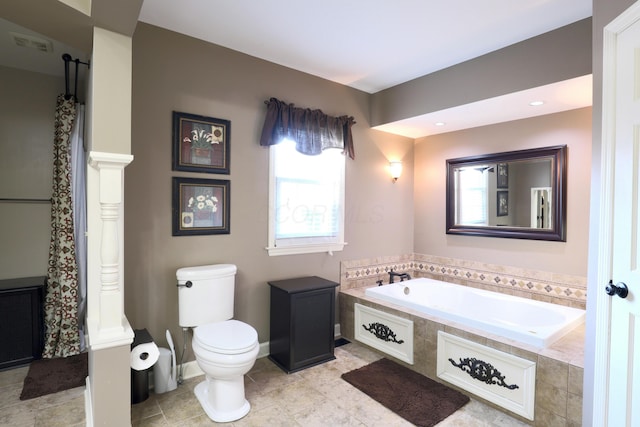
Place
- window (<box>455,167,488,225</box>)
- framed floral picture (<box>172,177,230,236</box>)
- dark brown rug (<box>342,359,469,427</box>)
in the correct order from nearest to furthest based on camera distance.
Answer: dark brown rug (<box>342,359,469,427</box>), framed floral picture (<box>172,177,230,236</box>), window (<box>455,167,488,225</box>)

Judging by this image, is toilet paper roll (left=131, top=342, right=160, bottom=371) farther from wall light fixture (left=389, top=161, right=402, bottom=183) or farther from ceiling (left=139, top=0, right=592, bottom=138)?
wall light fixture (left=389, top=161, right=402, bottom=183)

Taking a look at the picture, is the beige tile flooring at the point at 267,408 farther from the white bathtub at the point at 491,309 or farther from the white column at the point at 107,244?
the white column at the point at 107,244

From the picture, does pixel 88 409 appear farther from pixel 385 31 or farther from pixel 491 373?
pixel 385 31

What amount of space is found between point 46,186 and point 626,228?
4.19 metres

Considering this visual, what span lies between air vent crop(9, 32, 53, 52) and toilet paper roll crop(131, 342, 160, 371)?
2.30 metres

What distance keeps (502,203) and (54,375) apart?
425 centimetres

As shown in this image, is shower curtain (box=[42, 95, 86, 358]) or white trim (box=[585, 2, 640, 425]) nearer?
white trim (box=[585, 2, 640, 425])

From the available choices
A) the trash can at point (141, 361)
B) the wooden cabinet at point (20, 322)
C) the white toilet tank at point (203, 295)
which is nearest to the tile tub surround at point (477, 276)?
the white toilet tank at point (203, 295)

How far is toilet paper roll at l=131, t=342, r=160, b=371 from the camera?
207 cm

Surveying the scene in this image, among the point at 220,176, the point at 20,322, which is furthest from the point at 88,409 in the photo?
the point at 220,176

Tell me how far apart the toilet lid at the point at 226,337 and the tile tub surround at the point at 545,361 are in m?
1.36

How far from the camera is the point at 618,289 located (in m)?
1.56

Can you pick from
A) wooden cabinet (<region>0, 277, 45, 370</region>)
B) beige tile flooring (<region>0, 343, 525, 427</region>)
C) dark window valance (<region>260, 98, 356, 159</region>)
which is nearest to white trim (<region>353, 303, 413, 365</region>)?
beige tile flooring (<region>0, 343, 525, 427</region>)

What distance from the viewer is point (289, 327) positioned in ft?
8.98
